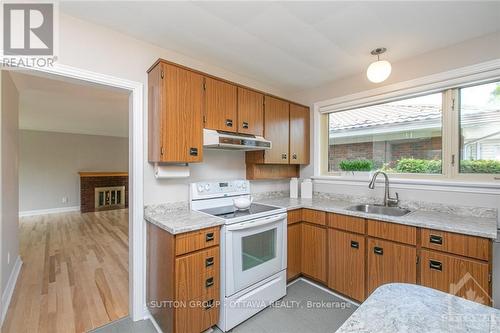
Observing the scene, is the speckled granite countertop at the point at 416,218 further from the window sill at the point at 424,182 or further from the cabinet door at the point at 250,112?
the cabinet door at the point at 250,112

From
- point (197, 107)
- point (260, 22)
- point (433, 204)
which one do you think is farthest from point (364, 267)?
point (260, 22)

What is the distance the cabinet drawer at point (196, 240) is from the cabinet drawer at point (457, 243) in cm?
167

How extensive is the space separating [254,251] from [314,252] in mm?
811

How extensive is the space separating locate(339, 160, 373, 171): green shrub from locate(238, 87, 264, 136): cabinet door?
46.2 inches

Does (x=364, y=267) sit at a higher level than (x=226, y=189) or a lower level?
lower

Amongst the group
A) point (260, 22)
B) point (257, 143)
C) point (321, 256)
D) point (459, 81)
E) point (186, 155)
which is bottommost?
point (321, 256)

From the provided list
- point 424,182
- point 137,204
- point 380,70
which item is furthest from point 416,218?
point 137,204

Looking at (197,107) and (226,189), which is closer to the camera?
(197,107)

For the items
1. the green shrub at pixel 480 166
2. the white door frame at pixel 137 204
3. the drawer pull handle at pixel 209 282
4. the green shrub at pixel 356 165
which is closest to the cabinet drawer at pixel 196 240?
the drawer pull handle at pixel 209 282

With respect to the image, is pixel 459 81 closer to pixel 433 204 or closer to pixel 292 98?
pixel 433 204

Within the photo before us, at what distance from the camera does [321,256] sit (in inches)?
96.8

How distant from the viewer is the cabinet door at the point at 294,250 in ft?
8.19

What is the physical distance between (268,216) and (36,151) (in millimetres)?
7060

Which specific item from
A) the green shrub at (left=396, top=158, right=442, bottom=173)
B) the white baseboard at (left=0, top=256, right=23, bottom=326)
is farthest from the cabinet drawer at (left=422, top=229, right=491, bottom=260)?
the white baseboard at (left=0, top=256, right=23, bottom=326)
